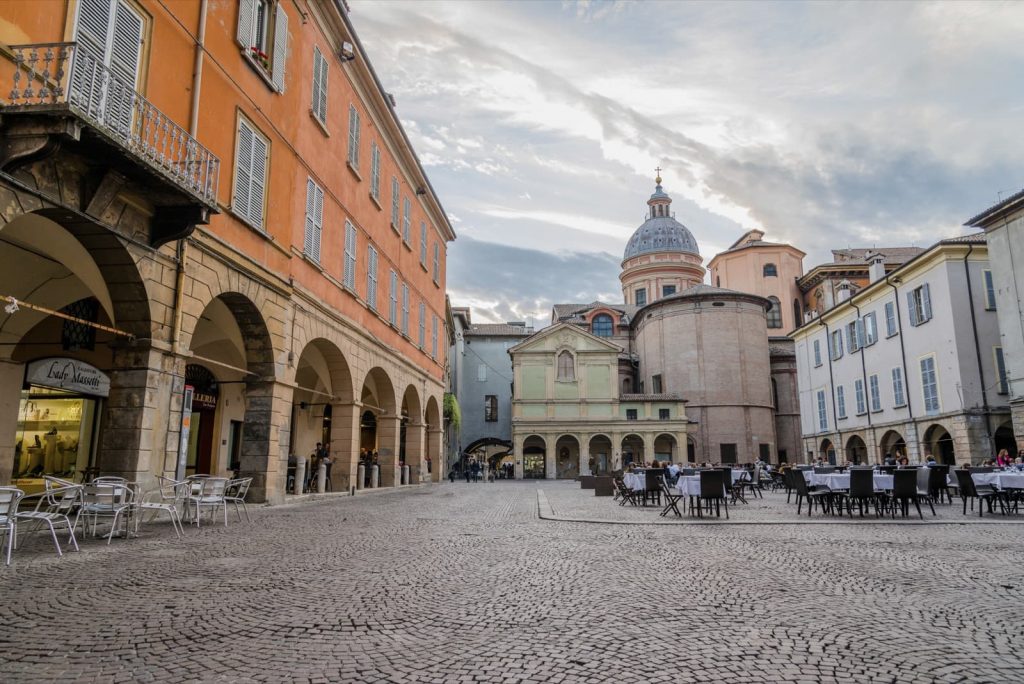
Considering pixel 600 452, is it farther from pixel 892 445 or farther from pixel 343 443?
pixel 343 443

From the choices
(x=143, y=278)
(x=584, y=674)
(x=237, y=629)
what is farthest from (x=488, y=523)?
(x=584, y=674)

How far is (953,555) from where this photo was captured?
26.2ft

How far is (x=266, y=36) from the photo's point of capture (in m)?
14.6

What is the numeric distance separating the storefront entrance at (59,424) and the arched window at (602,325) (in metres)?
46.3

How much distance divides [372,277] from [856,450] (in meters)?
28.3

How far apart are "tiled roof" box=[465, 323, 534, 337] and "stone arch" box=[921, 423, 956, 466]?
34469mm

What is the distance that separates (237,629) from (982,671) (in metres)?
4.58

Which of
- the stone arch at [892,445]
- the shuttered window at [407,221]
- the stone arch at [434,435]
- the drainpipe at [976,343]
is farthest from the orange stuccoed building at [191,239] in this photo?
the stone arch at [892,445]

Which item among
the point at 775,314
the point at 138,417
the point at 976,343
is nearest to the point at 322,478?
the point at 138,417

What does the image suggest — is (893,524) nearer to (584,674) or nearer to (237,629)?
(584,674)

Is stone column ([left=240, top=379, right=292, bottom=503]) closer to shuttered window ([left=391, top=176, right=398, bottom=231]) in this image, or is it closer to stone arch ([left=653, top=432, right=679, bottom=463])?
shuttered window ([left=391, top=176, right=398, bottom=231])

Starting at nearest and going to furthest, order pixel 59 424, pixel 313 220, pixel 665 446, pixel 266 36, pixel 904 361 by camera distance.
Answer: pixel 59 424 → pixel 266 36 → pixel 313 220 → pixel 904 361 → pixel 665 446

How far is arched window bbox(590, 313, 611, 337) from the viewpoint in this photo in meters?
58.2

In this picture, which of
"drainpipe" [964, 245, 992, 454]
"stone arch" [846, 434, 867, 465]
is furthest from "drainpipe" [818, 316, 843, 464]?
"drainpipe" [964, 245, 992, 454]
